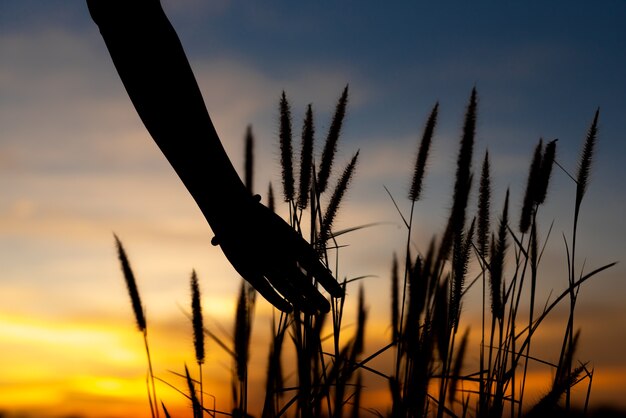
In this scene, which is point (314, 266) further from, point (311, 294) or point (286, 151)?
point (286, 151)

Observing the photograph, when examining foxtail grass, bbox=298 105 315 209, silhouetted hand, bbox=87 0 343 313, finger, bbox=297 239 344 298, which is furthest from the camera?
foxtail grass, bbox=298 105 315 209

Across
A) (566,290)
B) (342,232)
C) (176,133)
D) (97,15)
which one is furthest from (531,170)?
(97,15)

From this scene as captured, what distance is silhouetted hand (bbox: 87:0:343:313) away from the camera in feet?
5.52

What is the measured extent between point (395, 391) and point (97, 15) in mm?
1250

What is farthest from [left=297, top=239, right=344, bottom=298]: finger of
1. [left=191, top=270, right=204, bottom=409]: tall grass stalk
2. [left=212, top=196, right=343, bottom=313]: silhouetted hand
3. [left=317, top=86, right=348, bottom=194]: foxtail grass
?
[left=191, top=270, right=204, bottom=409]: tall grass stalk

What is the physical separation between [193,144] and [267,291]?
0.39 m

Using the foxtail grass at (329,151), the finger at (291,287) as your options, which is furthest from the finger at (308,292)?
the foxtail grass at (329,151)

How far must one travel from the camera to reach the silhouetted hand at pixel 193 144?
1682mm

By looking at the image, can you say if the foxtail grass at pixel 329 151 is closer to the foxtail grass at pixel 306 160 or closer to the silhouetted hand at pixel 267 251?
the foxtail grass at pixel 306 160

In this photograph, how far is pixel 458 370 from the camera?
251cm

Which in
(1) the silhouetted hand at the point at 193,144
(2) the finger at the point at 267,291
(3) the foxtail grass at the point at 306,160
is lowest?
(2) the finger at the point at 267,291

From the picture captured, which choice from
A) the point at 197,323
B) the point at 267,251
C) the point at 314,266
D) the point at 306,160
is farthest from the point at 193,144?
the point at 197,323

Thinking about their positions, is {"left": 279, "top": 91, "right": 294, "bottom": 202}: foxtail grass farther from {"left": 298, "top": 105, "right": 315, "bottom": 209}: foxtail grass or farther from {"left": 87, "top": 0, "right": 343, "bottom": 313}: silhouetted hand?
{"left": 87, "top": 0, "right": 343, "bottom": 313}: silhouetted hand

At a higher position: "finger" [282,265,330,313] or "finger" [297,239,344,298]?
"finger" [297,239,344,298]
